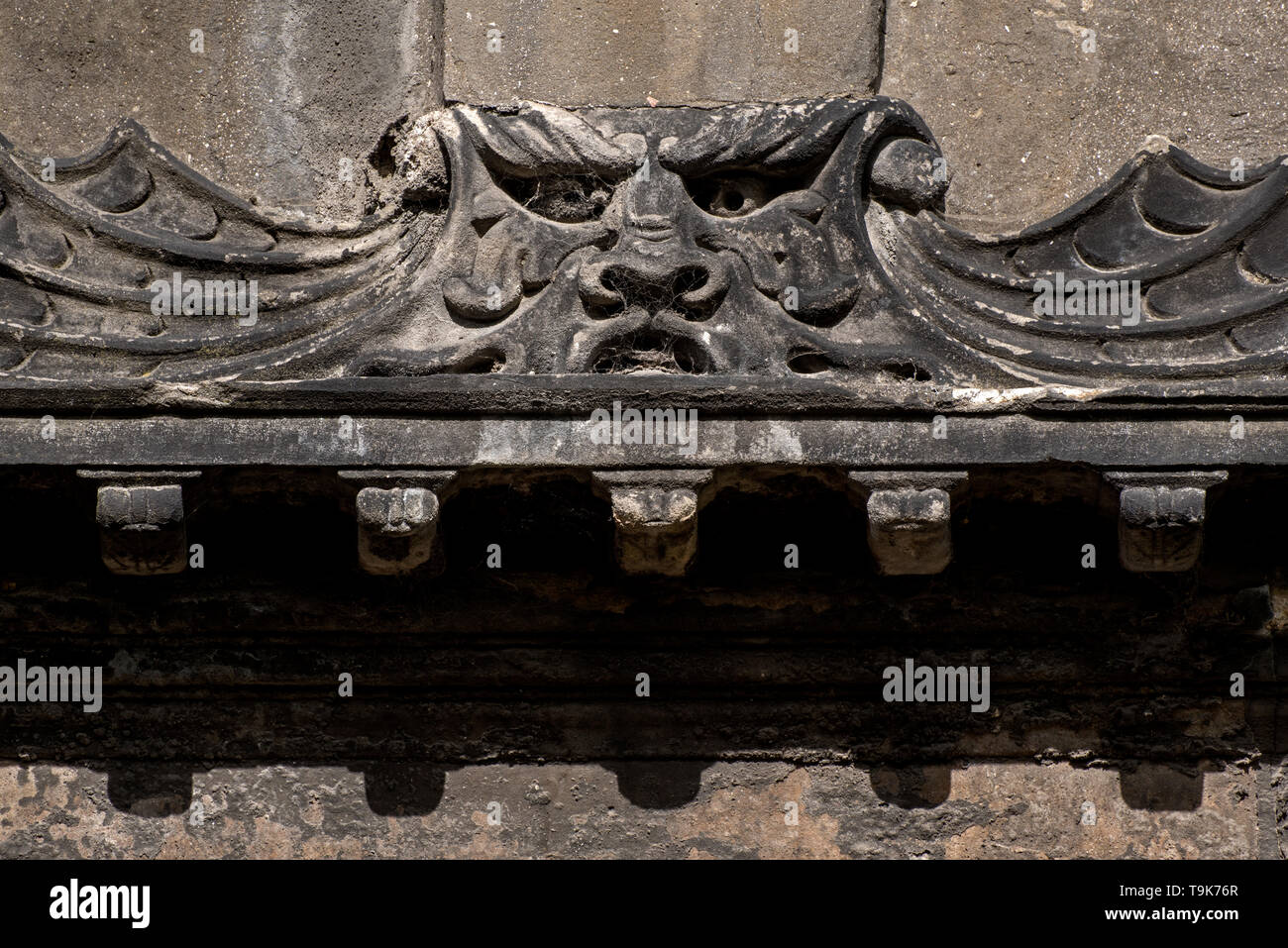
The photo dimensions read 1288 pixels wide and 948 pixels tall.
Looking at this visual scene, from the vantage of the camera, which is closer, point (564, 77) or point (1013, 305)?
point (1013, 305)

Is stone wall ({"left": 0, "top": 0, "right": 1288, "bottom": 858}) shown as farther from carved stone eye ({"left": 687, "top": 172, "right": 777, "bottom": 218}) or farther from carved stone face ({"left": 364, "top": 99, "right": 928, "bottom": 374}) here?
carved stone eye ({"left": 687, "top": 172, "right": 777, "bottom": 218})

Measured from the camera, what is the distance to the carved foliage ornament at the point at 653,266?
3967mm

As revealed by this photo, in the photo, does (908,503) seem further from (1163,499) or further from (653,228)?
(653,228)

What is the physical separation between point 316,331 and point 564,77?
0.90 metres

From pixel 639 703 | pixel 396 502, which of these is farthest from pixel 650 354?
pixel 639 703

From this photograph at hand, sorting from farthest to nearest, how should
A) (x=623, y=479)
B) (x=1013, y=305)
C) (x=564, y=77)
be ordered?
(x=564, y=77) → (x=1013, y=305) → (x=623, y=479)

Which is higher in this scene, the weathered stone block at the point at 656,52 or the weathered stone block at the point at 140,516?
the weathered stone block at the point at 656,52

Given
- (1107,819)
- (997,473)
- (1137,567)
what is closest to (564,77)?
(997,473)

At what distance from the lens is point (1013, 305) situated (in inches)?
161

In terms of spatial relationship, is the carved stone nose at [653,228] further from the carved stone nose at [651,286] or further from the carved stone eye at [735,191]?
the carved stone eye at [735,191]

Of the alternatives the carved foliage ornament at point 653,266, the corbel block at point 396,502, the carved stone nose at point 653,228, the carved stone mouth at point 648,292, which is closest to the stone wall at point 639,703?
the corbel block at point 396,502

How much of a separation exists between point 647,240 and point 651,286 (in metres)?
0.13

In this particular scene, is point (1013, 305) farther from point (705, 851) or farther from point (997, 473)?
point (705, 851)

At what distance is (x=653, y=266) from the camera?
401cm
